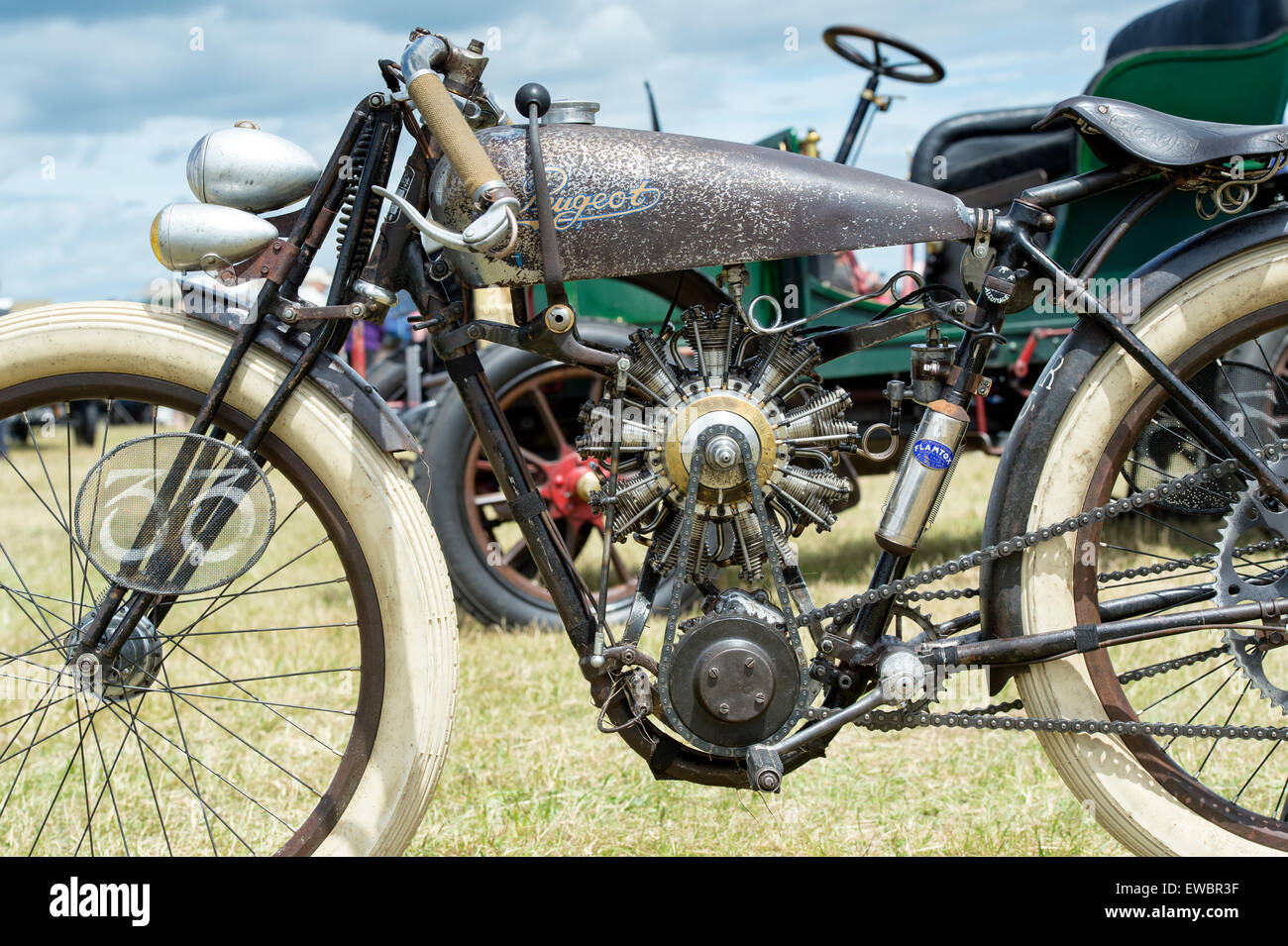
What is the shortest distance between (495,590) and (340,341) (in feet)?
7.52

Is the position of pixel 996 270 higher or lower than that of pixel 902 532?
higher

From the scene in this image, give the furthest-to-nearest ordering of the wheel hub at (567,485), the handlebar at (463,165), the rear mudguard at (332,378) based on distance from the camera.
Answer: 1. the wheel hub at (567,485)
2. the rear mudguard at (332,378)
3. the handlebar at (463,165)

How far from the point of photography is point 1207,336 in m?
1.93

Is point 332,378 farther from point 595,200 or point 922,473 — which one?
point 922,473

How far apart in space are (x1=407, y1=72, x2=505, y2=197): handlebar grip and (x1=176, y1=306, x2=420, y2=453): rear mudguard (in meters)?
0.45

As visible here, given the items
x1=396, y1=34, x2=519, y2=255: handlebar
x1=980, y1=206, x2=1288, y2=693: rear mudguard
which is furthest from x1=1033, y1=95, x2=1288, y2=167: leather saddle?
x1=396, y1=34, x2=519, y2=255: handlebar

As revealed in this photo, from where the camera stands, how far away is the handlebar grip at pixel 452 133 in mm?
1737

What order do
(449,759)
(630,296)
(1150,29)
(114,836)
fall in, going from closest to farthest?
(114,836), (449,759), (630,296), (1150,29)

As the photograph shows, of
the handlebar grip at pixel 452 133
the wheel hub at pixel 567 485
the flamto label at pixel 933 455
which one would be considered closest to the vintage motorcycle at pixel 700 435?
the flamto label at pixel 933 455

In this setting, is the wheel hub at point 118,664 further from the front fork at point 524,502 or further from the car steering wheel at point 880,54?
the car steering wheel at point 880,54

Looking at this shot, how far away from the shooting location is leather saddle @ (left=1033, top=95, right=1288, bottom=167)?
6.19 feet

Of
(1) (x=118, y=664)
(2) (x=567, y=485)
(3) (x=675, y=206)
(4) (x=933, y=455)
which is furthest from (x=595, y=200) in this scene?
(2) (x=567, y=485)

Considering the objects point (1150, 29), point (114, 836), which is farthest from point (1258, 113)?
point (114, 836)

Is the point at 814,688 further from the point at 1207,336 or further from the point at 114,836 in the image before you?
the point at 114,836
